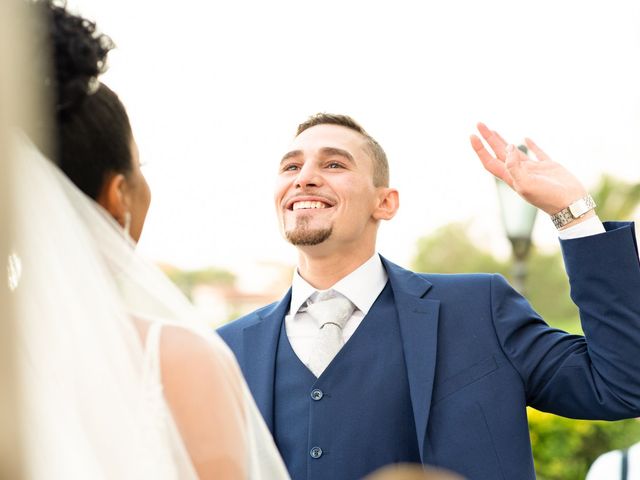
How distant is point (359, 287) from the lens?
326 centimetres

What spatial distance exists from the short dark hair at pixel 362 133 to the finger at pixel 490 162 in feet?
2.07

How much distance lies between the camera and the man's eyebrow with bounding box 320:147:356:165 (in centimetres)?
346

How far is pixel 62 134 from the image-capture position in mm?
1854

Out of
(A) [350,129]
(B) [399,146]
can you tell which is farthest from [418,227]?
(A) [350,129]

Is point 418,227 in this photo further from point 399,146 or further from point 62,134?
point 62,134

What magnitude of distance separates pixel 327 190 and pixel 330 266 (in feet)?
0.94

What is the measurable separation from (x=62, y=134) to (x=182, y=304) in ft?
1.45

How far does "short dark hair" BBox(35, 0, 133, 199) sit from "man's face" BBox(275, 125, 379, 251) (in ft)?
4.72

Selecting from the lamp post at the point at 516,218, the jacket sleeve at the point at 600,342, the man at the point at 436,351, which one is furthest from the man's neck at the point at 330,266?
the lamp post at the point at 516,218

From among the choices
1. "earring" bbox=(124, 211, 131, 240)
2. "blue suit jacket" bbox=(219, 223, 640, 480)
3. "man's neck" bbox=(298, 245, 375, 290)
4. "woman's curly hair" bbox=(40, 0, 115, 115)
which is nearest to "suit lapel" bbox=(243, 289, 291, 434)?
"blue suit jacket" bbox=(219, 223, 640, 480)

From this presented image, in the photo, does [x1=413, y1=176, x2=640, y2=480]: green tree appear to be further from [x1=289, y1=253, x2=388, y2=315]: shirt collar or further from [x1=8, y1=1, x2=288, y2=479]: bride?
[x1=8, y1=1, x2=288, y2=479]: bride

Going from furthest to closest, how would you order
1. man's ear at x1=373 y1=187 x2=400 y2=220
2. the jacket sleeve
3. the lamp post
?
the lamp post
man's ear at x1=373 y1=187 x2=400 y2=220
the jacket sleeve

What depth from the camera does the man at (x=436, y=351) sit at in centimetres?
275

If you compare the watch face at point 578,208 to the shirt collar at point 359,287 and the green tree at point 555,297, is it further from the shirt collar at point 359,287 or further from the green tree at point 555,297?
the green tree at point 555,297
